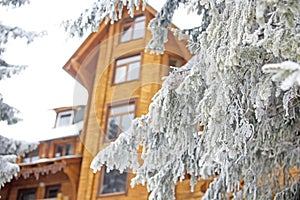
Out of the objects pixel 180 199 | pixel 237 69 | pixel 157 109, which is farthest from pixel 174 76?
pixel 180 199

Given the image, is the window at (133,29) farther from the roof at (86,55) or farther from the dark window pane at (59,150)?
the dark window pane at (59,150)

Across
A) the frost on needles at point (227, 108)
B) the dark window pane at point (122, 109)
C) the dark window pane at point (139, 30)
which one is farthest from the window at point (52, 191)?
the frost on needles at point (227, 108)

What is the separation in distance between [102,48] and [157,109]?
447 inches

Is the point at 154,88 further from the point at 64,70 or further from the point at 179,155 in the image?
the point at 179,155

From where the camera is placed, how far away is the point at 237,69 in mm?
4117

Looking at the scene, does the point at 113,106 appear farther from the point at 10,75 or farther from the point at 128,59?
the point at 10,75

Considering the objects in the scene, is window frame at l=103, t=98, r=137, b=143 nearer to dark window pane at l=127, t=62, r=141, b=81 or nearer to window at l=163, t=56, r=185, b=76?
dark window pane at l=127, t=62, r=141, b=81

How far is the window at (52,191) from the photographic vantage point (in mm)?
15953

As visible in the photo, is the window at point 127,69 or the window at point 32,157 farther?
the window at point 32,157

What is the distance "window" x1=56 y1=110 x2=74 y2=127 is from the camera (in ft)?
59.6

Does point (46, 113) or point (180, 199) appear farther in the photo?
point (46, 113)

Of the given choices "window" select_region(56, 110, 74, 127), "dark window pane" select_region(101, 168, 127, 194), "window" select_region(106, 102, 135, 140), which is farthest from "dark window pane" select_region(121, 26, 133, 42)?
"dark window pane" select_region(101, 168, 127, 194)

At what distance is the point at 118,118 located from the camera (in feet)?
45.3

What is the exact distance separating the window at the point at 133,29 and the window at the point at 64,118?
14.3 feet
